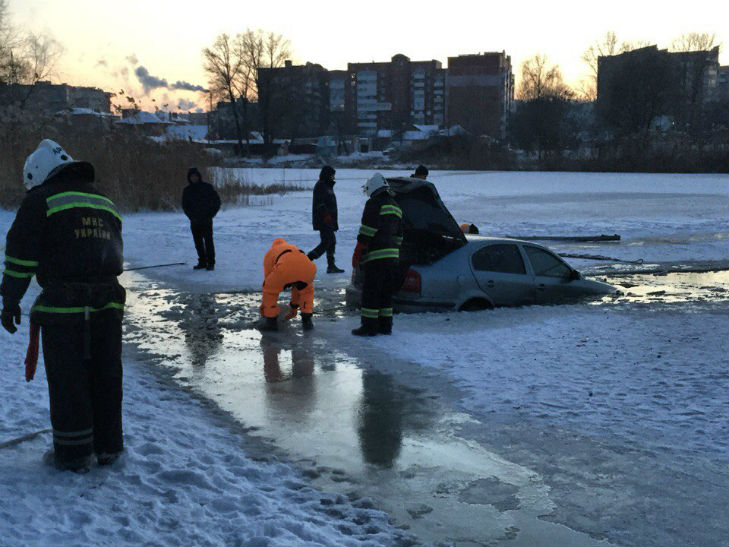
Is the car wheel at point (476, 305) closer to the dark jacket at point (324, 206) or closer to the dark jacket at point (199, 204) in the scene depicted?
the dark jacket at point (324, 206)

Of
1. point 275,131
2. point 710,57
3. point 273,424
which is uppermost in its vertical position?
point 710,57

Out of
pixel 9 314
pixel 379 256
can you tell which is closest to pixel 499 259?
pixel 379 256

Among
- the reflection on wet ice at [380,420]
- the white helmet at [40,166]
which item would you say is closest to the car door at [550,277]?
the reflection on wet ice at [380,420]

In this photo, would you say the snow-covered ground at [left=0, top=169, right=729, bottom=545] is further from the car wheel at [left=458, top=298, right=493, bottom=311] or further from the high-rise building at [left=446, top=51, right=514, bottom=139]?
the high-rise building at [left=446, top=51, right=514, bottom=139]

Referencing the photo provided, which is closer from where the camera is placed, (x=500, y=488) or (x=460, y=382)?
(x=500, y=488)

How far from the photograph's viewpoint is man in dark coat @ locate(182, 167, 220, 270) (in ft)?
45.3

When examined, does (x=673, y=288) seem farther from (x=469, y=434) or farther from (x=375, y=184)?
(x=469, y=434)

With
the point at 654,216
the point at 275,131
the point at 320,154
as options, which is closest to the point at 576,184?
the point at 654,216

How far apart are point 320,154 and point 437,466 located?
308 ft

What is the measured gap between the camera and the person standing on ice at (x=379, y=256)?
860 cm

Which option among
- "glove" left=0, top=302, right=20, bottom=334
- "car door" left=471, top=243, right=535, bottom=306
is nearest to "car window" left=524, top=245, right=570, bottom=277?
"car door" left=471, top=243, right=535, bottom=306

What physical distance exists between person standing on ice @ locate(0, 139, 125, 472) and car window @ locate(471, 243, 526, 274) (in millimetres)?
5943

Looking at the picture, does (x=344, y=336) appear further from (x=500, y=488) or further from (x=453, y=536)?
(x=453, y=536)

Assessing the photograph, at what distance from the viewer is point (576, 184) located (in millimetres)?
43062
